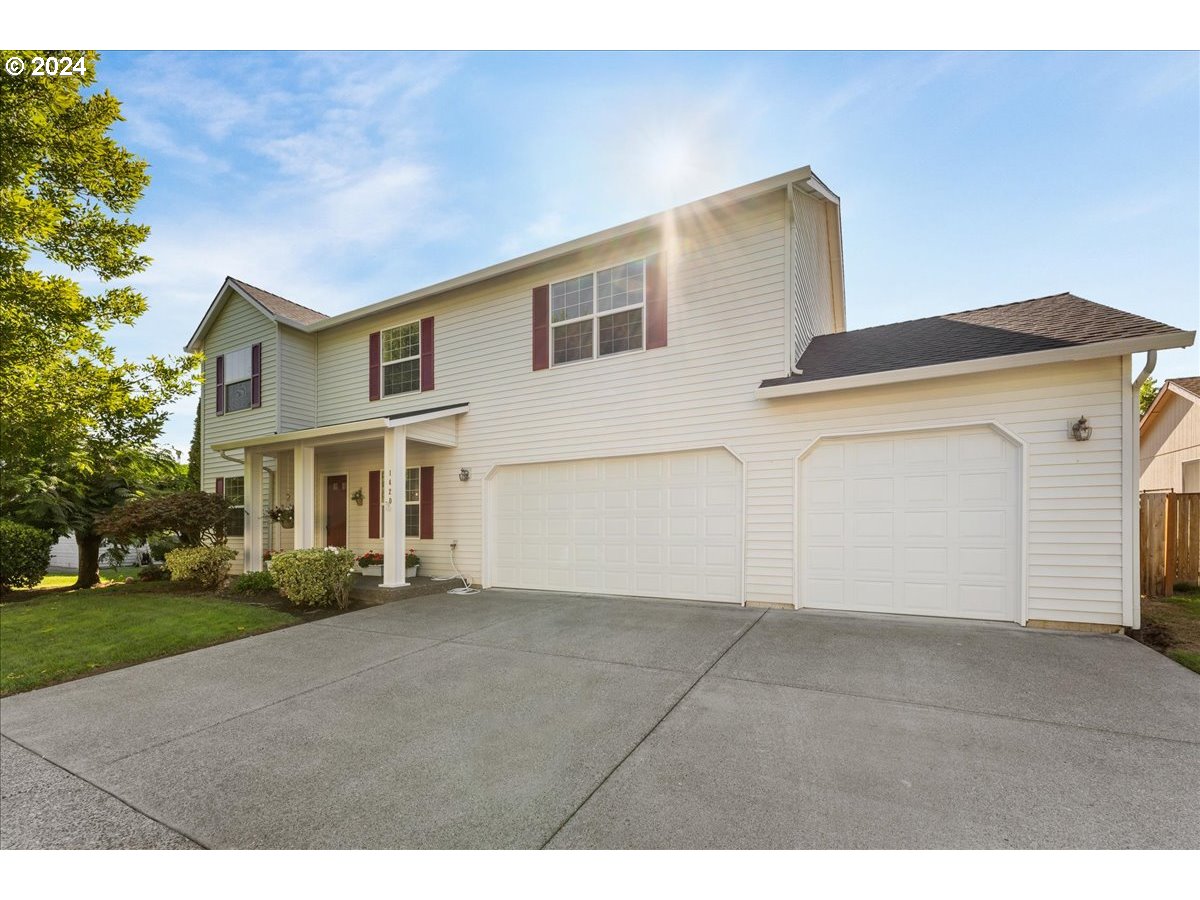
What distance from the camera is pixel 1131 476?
5.15 meters

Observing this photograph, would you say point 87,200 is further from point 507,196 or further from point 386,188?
point 507,196

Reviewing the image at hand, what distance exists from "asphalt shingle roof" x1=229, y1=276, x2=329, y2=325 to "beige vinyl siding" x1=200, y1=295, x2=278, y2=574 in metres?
0.31

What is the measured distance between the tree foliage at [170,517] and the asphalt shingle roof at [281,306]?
4.20 metres

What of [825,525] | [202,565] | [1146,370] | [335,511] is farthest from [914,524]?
[202,565]

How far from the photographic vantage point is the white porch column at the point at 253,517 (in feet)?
34.6

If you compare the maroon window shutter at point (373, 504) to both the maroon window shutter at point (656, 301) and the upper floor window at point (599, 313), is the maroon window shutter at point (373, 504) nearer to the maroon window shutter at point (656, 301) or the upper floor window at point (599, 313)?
the upper floor window at point (599, 313)

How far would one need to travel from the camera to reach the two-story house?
18.0 ft

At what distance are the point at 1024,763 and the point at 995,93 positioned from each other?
683 cm

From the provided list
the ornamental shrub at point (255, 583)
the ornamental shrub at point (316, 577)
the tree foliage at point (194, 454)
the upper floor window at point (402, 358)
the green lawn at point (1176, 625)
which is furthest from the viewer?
the tree foliage at point (194, 454)

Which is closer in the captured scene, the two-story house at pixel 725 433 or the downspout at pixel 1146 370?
the downspout at pixel 1146 370

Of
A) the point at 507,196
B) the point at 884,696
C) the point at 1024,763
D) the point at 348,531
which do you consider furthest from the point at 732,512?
the point at 348,531

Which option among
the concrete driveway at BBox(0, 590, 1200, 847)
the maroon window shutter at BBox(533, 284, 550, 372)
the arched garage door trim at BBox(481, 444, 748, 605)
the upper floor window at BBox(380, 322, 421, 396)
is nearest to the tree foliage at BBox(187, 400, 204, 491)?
the upper floor window at BBox(380, 322, 421, 396)

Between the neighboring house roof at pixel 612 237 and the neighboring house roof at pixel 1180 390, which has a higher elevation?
the neighboring house roof at pixel 612 237

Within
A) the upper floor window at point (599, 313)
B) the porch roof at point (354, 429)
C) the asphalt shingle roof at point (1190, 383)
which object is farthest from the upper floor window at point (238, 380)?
the asphalt shingle roof at point (1190, 383)
